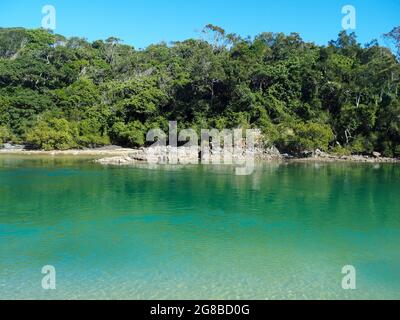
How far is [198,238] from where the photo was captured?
15.6 meters

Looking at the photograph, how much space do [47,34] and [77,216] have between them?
8250cm

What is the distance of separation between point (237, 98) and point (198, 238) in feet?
136

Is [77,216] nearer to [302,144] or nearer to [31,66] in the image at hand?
[302,144]

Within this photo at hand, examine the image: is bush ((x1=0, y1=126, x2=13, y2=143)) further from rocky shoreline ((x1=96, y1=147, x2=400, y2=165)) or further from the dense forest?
rocky shoreline ((x1=96, y1=147, x2=400, y2=165))

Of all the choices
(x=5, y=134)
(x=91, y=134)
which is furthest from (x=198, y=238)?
(x=5, y=134)

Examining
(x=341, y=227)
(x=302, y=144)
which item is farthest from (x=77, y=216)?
(x=302, y=144)

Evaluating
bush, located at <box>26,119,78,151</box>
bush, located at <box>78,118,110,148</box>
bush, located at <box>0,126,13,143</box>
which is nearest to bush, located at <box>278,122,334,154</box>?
bush, located at <box>78,118,110,148</box>

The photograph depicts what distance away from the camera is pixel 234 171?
36.5 m

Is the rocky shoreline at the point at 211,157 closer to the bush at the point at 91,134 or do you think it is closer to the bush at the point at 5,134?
the bush at the point at 91,134

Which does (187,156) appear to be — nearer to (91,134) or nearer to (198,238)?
(91,134)

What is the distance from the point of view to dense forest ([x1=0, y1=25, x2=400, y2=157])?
5078 cm

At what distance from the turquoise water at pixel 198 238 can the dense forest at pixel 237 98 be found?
22.6 metres

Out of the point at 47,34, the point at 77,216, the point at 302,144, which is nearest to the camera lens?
the point at 77,216

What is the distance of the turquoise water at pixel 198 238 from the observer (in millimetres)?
11055
